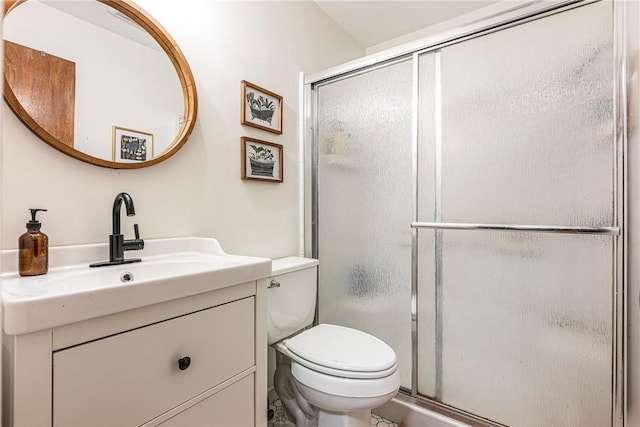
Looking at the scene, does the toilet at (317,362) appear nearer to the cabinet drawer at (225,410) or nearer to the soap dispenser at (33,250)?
the cabinet drawer at (225,410)

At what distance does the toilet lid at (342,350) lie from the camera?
1.23m

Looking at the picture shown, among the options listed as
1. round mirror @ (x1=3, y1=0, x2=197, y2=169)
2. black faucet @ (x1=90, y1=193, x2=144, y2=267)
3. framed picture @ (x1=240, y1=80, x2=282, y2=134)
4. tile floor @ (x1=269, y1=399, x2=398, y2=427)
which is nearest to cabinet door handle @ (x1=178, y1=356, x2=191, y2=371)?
black faucet @ (x1=90, y1=193, x2=144, y2=267)

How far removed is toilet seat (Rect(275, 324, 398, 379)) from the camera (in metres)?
1.21

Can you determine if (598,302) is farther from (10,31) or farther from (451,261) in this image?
(10,31)

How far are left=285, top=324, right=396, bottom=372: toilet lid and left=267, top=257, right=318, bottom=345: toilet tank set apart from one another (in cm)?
7

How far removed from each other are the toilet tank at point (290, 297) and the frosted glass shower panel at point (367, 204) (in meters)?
0.26

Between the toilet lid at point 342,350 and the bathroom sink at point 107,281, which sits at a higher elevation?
the bathroom sink at point 107,281

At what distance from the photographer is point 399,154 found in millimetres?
1650

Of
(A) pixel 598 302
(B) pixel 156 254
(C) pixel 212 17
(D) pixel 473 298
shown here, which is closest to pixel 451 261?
(D) pixel 473 298

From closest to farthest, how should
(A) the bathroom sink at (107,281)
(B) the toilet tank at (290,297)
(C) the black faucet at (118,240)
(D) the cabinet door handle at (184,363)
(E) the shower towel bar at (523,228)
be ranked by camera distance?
(A) the bathroom sink at (107,281), (D) the cabinet door handle at (184,363), (C) the black faucet at (118,240), (E) the shower towel bar at (523,228), (B) the toilet tank at (290,297)

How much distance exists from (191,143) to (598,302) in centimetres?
164

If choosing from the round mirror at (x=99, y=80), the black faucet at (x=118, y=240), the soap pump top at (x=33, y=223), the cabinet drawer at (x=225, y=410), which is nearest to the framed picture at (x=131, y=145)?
the round mirror at (x=99, y=80)

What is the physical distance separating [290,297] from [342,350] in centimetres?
34

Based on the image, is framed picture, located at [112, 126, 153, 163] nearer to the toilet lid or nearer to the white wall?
the white wall
